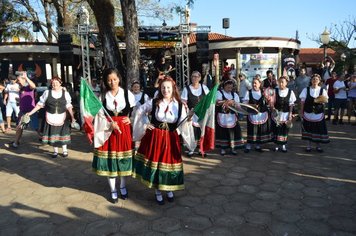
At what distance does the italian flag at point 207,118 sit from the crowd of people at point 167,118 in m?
0.16

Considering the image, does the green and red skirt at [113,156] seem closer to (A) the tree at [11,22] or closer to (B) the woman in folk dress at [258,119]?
(B) the woman in folk dress at [258,119]

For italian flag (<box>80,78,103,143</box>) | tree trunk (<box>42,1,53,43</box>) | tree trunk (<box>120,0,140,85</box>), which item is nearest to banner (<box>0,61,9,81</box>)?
tree trunk (<box>42,1,53,43</box>)

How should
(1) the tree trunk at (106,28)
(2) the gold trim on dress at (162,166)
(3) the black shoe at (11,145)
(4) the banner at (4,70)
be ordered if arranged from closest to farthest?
(2) the gold trim on dress at (162,166) < (3) the black shoe at (11,145) < (1) the tree trunk at (106,28) < (4) the banner at (4,70)

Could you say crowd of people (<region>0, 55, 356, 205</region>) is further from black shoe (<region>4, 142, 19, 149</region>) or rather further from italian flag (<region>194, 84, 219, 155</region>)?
italian flag (<region>194, 84, 219, 155</region>)

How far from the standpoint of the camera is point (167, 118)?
4367 mm

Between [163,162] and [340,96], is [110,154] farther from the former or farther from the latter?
[340,96]

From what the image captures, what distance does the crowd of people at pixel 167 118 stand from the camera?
438 cm

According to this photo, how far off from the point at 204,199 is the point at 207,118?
1147mm

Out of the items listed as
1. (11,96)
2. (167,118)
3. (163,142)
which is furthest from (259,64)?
(163,142)

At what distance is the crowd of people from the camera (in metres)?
4.38

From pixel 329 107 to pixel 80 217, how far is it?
9659 millimetres

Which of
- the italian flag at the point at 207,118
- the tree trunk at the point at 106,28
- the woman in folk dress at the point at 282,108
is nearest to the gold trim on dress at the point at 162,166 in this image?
the italian flag at the point at 207,118

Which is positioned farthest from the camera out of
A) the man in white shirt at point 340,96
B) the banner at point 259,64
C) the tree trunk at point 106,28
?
the banner at point 259,64

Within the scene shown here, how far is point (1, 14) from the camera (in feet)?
73.3
